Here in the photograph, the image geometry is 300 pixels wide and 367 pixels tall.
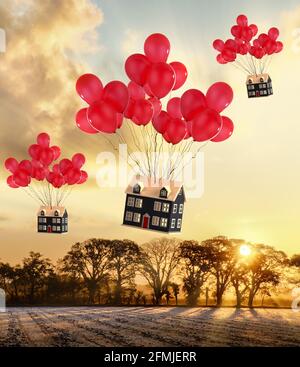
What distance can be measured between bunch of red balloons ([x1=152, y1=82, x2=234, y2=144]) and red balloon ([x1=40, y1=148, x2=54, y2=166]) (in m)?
6.82

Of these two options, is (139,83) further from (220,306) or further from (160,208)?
(220,306)

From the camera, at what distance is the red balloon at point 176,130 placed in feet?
38.2

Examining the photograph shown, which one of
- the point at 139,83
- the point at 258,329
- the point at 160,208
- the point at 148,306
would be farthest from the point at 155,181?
the point at 148,306

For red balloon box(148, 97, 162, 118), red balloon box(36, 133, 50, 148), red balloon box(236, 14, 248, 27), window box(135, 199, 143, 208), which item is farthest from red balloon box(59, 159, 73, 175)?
red balloon box(236, 14, 248, 27)

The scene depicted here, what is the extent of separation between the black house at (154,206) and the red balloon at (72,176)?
4.55 m

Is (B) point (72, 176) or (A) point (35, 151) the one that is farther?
(A) point (35, 151)

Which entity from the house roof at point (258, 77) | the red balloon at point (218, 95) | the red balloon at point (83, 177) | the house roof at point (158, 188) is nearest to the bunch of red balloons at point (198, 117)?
the red balloon at point (218, 95)

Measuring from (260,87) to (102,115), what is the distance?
356 inches

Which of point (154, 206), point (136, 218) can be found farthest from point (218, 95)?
point (136, 218)

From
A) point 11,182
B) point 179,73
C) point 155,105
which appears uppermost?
point 179,73

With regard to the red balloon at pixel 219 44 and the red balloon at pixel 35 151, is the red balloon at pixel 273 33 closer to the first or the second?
the red balloon at pixel 219 44

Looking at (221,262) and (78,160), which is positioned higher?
(78,160)

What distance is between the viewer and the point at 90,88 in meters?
11.4

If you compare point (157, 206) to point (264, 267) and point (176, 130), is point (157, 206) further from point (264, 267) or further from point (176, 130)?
point (264, 267)
